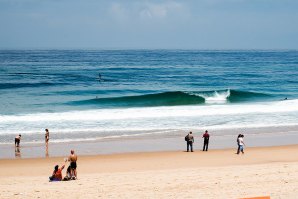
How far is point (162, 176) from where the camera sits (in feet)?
58.4

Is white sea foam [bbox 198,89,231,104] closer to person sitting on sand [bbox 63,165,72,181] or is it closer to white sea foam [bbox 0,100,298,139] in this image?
white sea foam [bbox 0,100,298,139]

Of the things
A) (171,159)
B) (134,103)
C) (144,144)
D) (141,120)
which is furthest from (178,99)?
(171,159)

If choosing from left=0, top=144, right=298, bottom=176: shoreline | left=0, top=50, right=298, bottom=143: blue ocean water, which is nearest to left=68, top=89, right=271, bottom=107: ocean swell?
left=0, top=50, right=298, bottom=143: blue ocean water

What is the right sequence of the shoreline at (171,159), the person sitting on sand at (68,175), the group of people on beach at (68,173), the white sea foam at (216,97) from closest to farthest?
1. the group of people on beach at (68,173)
2. the person sitting on sand at (68,175)
3. the shoreline at (171,159)
4. the white sea foam at (216,97)

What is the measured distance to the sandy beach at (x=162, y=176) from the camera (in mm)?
15305

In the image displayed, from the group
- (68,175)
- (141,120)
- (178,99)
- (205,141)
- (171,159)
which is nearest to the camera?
(68,175)

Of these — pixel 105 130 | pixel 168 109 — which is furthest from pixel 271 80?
pixel 105 130

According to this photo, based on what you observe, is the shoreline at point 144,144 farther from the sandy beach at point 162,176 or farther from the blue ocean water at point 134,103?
the blue ocean water at point 134,103

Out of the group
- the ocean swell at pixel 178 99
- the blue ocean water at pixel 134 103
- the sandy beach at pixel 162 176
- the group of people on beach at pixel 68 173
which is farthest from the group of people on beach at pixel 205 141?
the ocean swell at pixel 178 99

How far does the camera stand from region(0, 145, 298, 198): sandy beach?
50.2ft

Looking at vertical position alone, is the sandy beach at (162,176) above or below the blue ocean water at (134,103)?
→ below

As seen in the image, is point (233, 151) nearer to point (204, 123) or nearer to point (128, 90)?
point (204, 123)

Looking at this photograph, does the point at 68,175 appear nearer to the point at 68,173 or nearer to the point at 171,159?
the point at 68,173

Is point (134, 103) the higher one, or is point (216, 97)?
point (216, 97)
